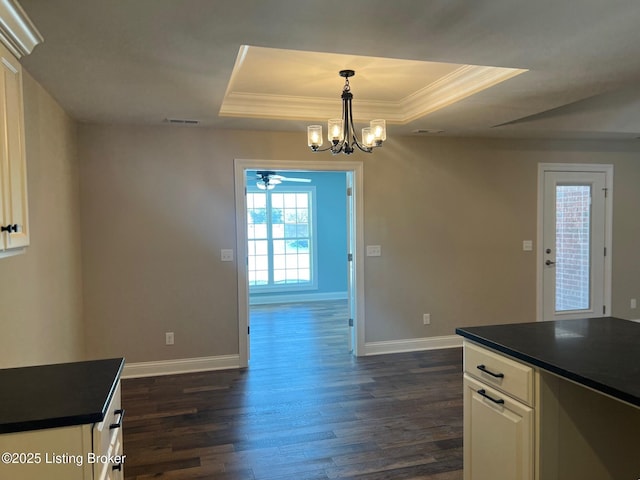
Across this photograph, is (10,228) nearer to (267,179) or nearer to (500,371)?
(500,371)

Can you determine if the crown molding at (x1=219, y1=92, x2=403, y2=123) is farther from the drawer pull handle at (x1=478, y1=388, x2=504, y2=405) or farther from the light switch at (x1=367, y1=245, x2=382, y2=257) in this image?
the drawer pull handle at (x1=478, y1=388, x2=504, y2=405)

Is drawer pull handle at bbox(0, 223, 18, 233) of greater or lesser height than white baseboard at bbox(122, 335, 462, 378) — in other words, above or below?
above

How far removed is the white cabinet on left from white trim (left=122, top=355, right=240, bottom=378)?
2.68 metres

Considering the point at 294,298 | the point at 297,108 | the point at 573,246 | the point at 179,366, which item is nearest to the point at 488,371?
the point at 297,108

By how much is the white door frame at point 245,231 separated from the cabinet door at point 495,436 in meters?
2.61

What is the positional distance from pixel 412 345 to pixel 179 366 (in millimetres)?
2516

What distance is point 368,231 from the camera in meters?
4.71

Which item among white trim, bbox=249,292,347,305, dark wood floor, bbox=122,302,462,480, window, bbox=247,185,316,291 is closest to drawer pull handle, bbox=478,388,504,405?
dark wood floor, bbox=122,302,462,480

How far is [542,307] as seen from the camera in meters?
5.26

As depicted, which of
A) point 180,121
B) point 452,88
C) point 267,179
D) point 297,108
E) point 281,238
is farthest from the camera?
point 281,238

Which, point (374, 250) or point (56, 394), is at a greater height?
point (374, 250)

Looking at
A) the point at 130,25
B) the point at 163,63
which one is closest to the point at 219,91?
the point at 163,63

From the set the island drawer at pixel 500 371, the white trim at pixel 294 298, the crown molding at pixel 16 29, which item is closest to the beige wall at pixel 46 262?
the crown molding at pixel 16 29

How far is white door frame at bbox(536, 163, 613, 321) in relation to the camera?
523 cm
